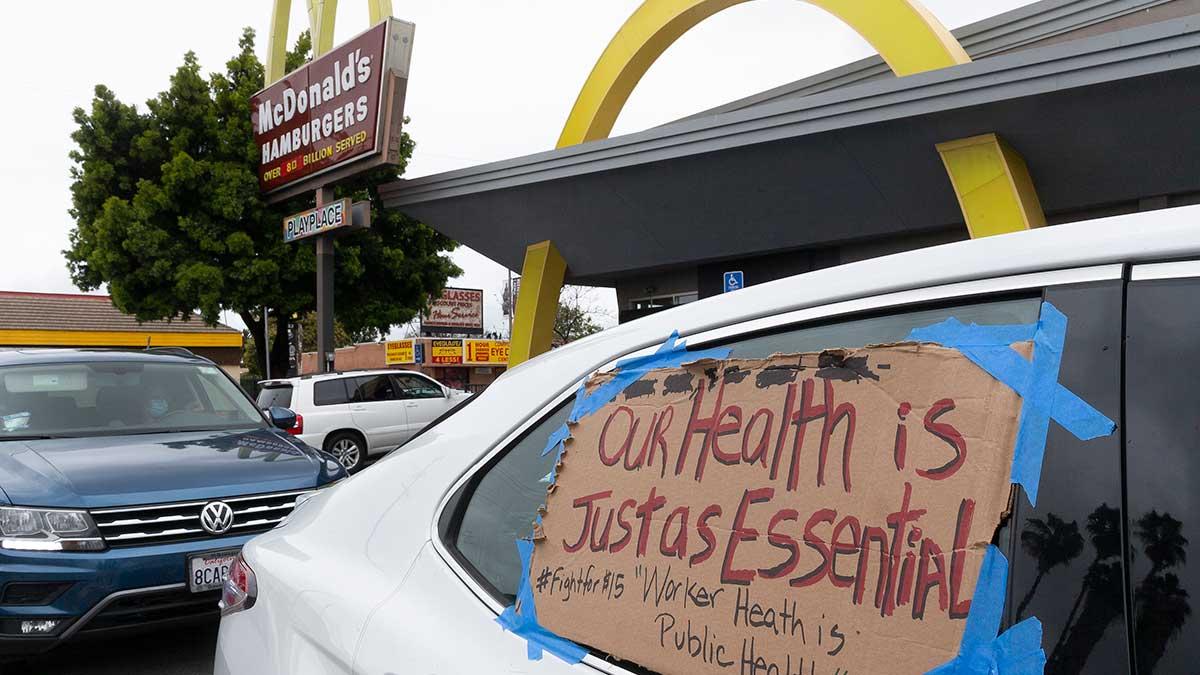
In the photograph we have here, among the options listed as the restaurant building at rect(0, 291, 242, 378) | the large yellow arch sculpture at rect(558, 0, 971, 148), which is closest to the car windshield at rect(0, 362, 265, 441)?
the large yellow arch sculpture at rect(558, 0, 971, 148)

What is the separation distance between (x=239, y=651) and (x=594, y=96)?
11094 mm

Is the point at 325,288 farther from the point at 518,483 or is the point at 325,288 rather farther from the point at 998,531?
the point at 998,531

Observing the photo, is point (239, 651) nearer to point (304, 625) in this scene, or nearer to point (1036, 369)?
point (304, 625)

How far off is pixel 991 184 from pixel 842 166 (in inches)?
68.9

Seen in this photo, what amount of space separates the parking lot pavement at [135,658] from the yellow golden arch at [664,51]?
5.26 meters

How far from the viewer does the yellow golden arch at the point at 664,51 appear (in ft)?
28.5

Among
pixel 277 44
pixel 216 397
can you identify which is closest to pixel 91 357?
pixel 216 397

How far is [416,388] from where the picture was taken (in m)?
16.0

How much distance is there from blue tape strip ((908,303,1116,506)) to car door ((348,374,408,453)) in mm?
14528

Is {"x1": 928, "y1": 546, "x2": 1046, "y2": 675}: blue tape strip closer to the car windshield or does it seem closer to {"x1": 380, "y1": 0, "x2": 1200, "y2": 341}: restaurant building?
the car windshield

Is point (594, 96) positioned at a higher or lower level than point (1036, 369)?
higher

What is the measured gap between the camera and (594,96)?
1231cm

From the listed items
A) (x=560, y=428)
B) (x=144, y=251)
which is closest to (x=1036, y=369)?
(x=560, y=428)

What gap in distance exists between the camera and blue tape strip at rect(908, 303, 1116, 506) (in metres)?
1.03
